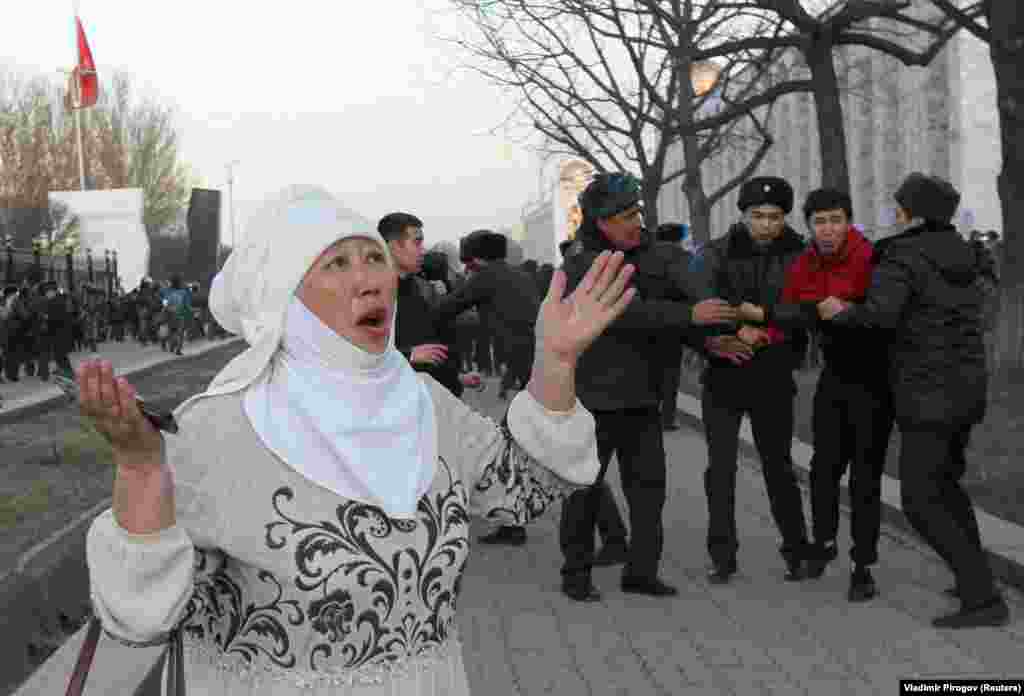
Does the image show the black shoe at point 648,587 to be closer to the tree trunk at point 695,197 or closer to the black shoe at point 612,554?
the black shoe at point 612,554

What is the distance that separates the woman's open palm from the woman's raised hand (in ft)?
2.79

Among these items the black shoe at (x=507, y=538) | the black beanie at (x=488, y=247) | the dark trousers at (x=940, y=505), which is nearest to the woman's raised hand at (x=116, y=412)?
the dark trousers at (x=940, y=505)

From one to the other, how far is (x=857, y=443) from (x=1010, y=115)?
1013 cm

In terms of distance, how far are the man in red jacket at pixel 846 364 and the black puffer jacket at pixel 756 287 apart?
0.23 m

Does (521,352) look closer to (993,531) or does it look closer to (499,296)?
(499,296)

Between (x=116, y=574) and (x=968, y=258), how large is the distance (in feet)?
15.7

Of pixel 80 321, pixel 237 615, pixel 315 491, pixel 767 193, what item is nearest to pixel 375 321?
pixel 315 491

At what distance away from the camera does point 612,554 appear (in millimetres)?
8289

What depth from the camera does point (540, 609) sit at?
23.4 ft

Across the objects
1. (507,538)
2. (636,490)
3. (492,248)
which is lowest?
(507,538)

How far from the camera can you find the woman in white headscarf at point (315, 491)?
2664 mm

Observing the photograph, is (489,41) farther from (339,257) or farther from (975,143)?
(975,143)

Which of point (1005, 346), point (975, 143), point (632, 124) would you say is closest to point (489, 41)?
point (632, 124)

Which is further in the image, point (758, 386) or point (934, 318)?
point (758, 386)
